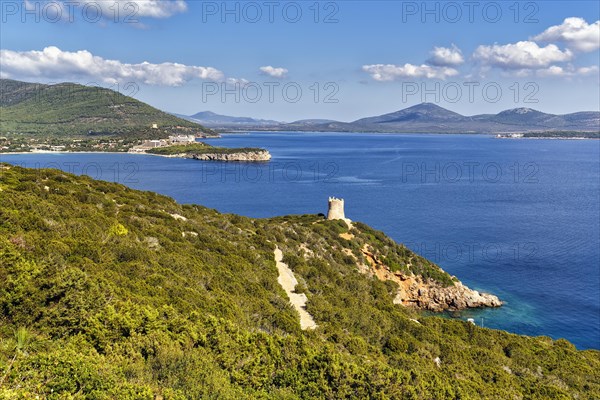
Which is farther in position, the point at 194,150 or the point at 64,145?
the point at 194,150

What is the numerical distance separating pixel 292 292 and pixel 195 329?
39.9 feet

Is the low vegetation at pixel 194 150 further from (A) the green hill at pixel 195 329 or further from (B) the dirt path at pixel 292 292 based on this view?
(B) the dirt path at pixel 292 292

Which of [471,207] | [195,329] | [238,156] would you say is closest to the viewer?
[195,329]

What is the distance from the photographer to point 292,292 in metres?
25.4

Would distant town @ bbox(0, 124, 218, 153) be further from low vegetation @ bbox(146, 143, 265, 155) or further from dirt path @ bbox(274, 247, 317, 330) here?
dirt path @ bbox(274, 247, 317, 330)

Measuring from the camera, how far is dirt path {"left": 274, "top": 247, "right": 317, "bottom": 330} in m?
21.8

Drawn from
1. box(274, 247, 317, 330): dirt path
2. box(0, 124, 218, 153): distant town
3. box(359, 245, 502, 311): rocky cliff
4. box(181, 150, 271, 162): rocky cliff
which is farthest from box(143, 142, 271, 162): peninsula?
box(274, 247, 317, 330): dirt path

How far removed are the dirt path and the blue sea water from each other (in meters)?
22.0

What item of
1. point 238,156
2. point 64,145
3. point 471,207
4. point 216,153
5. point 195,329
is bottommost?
point 471,207

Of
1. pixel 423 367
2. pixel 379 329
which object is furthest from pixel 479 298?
pixel 423 367

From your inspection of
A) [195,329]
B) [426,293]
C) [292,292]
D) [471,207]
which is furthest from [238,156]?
[195,329]

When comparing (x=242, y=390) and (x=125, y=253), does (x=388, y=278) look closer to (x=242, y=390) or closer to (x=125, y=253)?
(x=125, y=253)

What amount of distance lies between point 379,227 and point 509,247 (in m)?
19.1

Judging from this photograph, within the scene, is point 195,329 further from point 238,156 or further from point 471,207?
point 238,156
